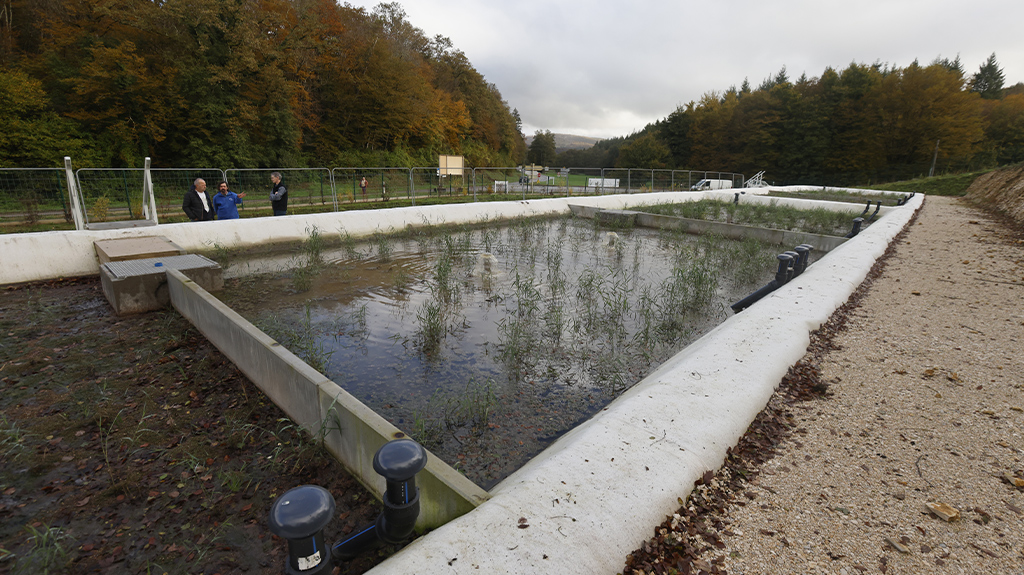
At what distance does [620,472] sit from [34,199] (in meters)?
15.2

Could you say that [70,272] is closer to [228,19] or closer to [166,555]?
[166,555]

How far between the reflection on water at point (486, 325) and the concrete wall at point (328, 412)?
0.53 metres

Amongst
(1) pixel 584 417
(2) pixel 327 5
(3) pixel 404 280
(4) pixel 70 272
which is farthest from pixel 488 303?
(2) pixel 327 5

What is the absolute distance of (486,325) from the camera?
5383 millimetres

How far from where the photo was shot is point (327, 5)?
35469 millimetres

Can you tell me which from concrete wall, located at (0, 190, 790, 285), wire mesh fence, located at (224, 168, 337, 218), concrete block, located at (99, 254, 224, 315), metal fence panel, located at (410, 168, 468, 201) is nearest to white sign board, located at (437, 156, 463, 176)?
metal fence panel, located at (410, 168, 468, 201)

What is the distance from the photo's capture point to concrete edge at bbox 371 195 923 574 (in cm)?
169

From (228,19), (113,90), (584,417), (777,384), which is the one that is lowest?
(584,417)

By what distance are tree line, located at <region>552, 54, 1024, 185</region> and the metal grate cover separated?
56939 mm

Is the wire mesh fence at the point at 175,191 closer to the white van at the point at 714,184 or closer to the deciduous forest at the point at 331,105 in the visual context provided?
the deciduous forest at the point at 331,105

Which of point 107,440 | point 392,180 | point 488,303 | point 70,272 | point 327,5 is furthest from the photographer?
point 327,5

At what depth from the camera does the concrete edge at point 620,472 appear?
1688 millimetres

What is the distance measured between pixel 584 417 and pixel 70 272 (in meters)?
8.12

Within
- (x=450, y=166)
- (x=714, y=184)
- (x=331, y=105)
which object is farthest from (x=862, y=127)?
(x=331, y=105)
